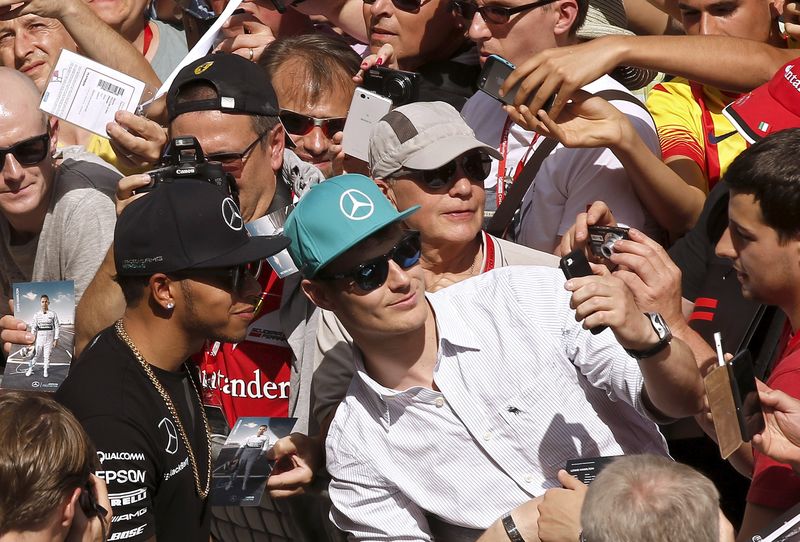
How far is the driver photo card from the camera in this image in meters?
4.27

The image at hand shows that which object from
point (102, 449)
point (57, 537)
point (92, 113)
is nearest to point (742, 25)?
point (92, 113)

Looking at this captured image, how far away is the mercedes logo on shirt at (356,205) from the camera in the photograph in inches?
142

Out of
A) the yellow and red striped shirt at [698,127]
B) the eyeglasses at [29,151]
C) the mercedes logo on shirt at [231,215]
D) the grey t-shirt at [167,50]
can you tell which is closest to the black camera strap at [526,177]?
the yellow and red striped shirt at [698,127]

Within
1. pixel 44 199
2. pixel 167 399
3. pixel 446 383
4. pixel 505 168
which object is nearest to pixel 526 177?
pixel 505 168

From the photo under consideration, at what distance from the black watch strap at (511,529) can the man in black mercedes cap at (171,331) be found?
1.02 meters

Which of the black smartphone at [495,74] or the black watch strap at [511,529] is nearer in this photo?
the black watch strap at [511,529]

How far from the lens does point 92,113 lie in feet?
15.3

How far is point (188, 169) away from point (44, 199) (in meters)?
0.92

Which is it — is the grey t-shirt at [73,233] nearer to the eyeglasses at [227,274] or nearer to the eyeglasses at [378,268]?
the eyeglasses at [227,274]

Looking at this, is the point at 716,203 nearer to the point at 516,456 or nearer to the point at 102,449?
the point at 516,456

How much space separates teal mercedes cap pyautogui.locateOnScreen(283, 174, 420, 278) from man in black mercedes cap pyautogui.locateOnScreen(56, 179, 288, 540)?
0.14 metres

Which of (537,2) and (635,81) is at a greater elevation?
(537,2)

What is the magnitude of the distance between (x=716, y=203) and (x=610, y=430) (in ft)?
3.11

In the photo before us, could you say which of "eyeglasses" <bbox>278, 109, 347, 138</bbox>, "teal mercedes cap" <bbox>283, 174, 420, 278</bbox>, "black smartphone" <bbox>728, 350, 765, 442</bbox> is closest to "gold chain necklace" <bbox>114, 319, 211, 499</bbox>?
"teal mercedes cap" <bbox>283, 174, 420, 278</bbox>
